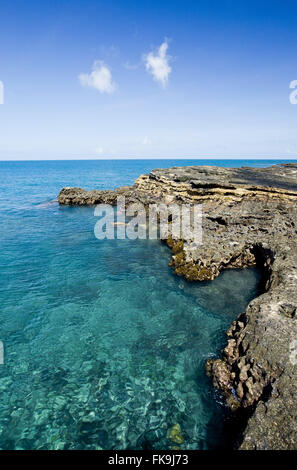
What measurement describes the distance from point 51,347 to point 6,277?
8.29 meters

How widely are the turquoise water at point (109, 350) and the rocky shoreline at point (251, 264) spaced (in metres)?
1.05

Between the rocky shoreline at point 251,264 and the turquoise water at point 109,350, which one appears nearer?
the rocky shoreline at point 251,264

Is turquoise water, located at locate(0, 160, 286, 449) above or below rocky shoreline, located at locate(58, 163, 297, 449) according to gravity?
below

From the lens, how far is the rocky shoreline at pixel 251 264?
6.50m

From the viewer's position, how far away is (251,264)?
17781 millimetres

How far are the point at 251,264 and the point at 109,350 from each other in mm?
12144

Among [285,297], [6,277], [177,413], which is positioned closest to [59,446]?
[177,413]

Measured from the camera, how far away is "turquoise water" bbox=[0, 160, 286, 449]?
749cm

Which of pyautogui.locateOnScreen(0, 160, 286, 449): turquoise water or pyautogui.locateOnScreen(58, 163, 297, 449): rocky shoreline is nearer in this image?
pyautogui.locateOnScreen(58, 163, 297, 449): rocky shoreline

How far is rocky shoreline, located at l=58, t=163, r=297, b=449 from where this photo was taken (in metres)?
6.50

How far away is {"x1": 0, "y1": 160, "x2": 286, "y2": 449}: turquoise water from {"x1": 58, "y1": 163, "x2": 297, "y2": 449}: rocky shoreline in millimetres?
1054

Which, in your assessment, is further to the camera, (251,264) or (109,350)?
(251,264)

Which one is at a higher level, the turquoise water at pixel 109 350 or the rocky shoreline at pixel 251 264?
the rocky shoreline at pixel 251 264

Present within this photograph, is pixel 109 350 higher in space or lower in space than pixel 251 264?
lower
